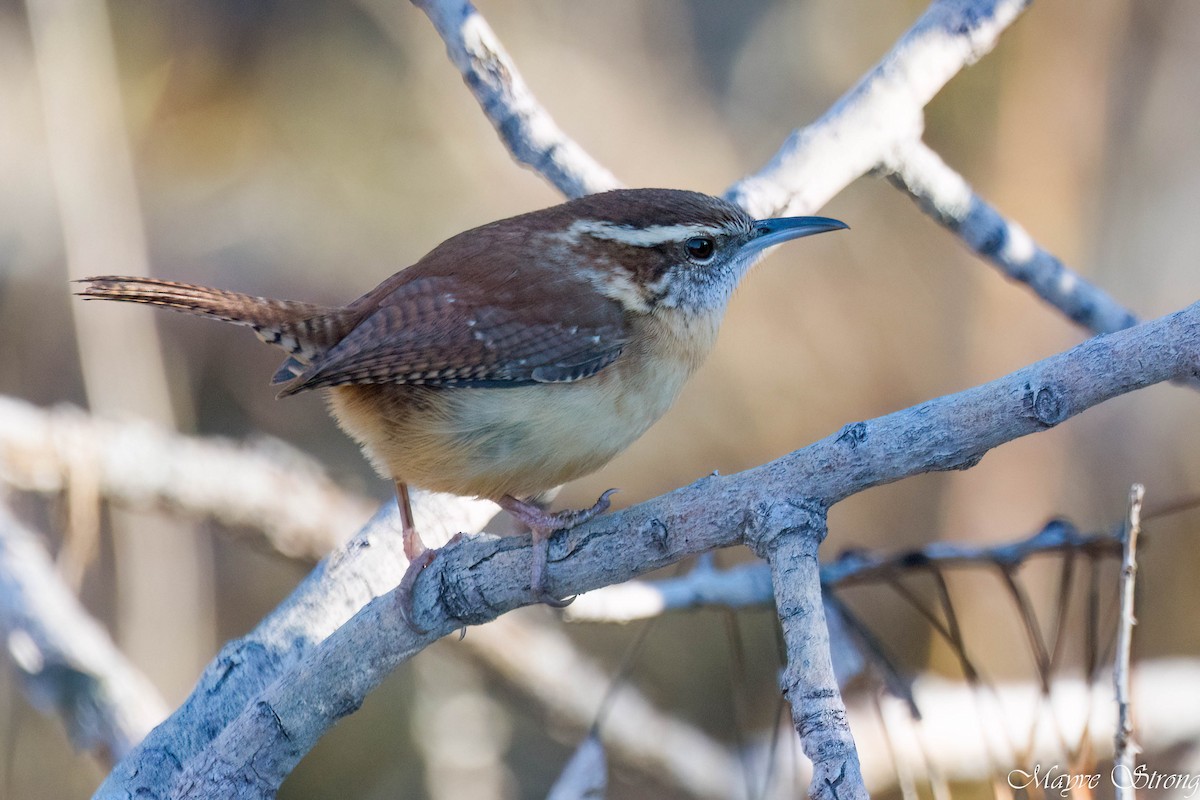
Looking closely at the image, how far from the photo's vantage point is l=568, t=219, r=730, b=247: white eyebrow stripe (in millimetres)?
2479

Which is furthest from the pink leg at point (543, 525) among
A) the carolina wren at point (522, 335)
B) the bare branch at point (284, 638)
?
the bare branch at point (284, 638)

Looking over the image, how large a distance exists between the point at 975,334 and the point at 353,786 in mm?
3484

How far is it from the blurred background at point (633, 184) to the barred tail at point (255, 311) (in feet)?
7.20

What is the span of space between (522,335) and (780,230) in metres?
0.65

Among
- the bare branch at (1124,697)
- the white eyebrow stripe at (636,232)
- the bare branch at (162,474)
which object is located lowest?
the bare branch at (1124,697)

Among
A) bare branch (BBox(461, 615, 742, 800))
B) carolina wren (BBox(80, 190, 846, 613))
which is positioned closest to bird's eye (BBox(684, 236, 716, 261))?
carolina wren (BBox(80, 190, 846, 613))

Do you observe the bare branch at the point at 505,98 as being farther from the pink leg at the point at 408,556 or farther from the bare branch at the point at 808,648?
the bare branch at the point at 808,648

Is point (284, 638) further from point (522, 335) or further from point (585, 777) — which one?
point (522, 335)

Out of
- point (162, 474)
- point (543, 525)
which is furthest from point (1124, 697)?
point (162, 474)

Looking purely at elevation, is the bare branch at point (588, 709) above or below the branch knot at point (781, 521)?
above

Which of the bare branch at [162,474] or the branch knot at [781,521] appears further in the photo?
the bare branch at [162,474]

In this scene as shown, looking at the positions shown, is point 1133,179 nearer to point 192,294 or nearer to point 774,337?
point 774,337

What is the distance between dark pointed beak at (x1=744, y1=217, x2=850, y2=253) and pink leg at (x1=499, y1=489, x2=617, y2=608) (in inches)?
33.1

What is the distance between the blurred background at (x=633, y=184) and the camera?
4746 mm
